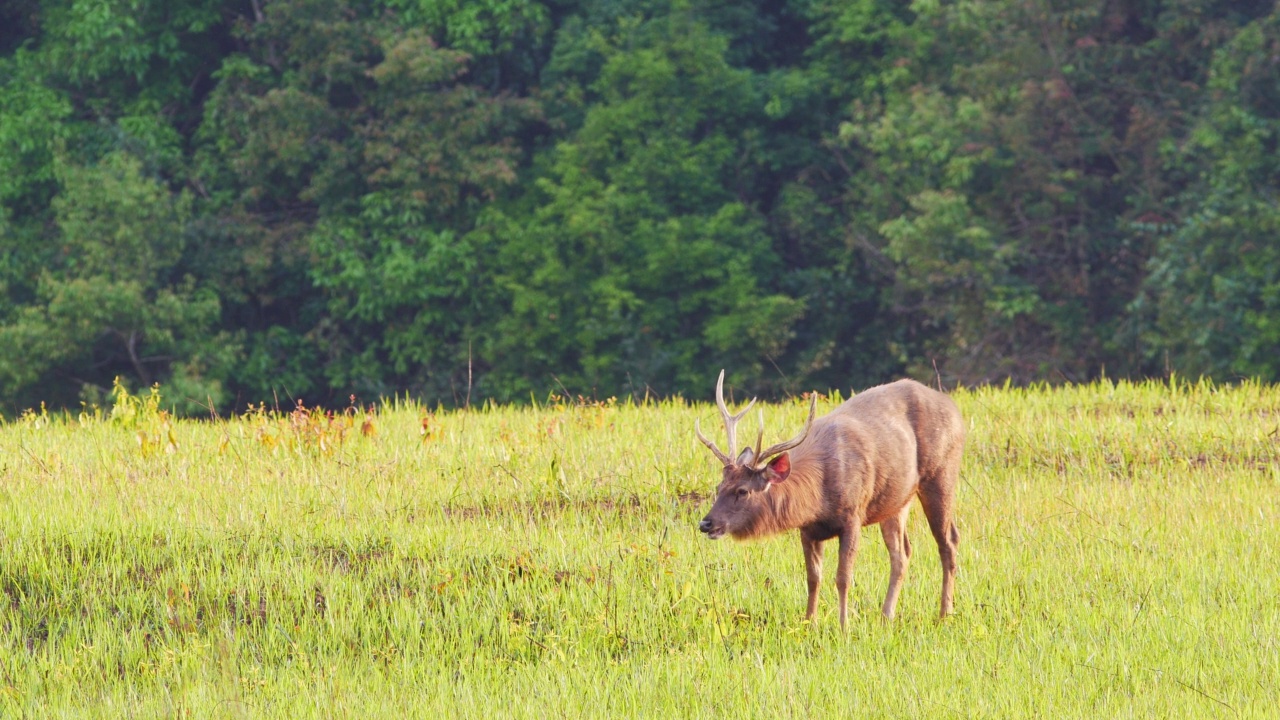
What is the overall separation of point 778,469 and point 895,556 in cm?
95

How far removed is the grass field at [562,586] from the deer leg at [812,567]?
0.14 meters

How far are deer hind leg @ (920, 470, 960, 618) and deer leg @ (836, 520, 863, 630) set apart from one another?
541 millimetres

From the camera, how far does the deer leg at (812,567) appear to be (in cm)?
716

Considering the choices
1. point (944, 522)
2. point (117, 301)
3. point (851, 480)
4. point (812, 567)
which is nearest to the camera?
point (851, 480)

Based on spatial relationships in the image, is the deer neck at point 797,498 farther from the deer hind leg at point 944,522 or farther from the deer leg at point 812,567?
the deer hind leg at point 944,522

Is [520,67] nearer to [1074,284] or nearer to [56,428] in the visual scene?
[1074,284]

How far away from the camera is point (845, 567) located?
23.4 ft

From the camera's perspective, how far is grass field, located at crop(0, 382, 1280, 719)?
6.33m

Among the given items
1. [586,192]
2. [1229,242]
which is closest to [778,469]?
[1229,242]

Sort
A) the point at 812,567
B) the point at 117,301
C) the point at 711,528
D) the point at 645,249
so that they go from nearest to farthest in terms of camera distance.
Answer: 1. the point at 711,528
2. the point at 812,567
3. the point at 117,301
4. the point at 645,249

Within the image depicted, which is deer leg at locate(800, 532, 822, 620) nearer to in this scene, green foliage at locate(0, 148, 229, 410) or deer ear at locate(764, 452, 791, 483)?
deer ear at locate(764, 452, 791, 483)

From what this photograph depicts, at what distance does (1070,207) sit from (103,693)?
21960mm

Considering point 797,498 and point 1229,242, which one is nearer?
point 797,498

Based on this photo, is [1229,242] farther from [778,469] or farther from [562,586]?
[778,469]
